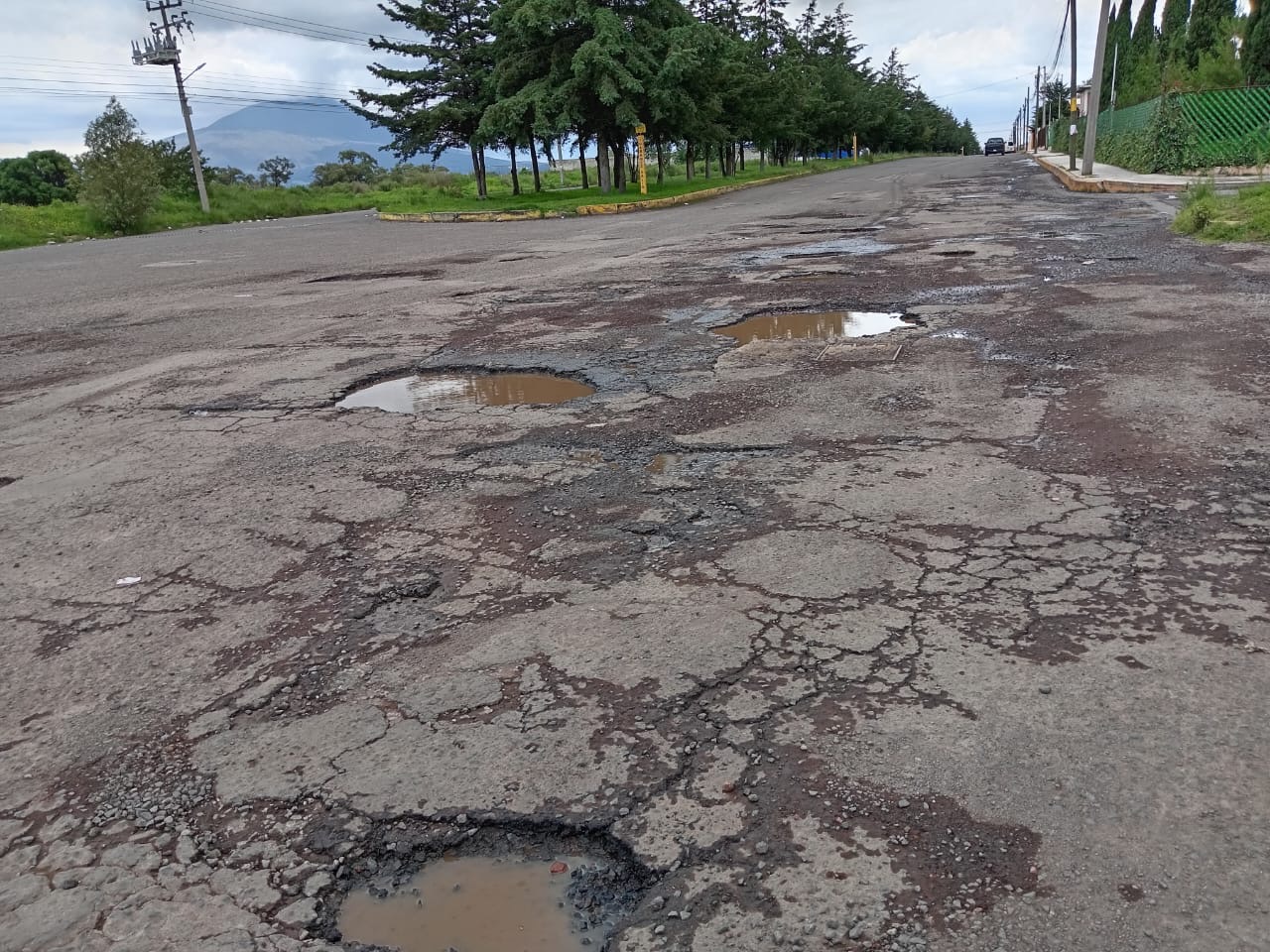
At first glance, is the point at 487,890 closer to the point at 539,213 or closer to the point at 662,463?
the point at 662,463

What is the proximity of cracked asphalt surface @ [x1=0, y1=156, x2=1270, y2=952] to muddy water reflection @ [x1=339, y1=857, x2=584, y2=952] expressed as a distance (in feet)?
0.20

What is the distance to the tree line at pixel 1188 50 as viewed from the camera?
1154 inches

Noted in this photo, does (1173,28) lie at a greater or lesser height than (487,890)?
greater

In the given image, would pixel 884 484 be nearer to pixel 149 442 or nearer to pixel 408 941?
pixel 408 941

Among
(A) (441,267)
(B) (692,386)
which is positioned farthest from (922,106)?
(B) (692,386)

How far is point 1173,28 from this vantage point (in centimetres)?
4269

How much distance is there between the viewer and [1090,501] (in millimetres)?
3803

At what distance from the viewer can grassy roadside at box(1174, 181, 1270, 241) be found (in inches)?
446

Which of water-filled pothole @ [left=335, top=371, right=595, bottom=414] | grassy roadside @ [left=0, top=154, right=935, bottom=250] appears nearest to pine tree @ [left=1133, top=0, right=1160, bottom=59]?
grassy roadside @ [left=0, top=154, right=935, bottom=250]

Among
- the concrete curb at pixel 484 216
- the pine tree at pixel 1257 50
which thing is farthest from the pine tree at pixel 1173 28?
the concrete curb at pixel 484 216

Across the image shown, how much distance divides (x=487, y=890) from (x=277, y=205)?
150 feet

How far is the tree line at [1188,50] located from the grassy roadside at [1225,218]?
16.9 meters

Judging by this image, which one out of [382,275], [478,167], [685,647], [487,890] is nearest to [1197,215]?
[382,275]

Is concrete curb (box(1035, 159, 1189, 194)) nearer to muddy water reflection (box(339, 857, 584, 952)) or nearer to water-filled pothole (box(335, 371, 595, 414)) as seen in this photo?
water-filled pothole (box(335, 371, 595, 414))
